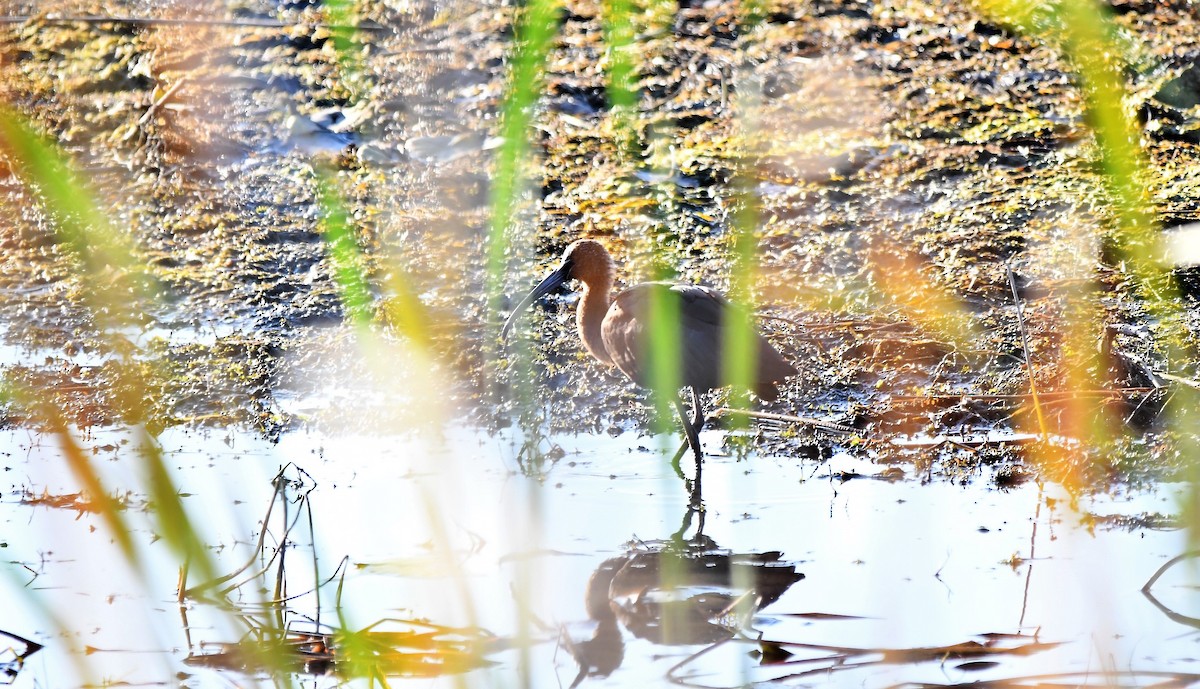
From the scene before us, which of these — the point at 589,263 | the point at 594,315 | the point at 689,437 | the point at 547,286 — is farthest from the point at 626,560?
the point at 547,286

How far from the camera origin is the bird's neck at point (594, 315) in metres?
6.18

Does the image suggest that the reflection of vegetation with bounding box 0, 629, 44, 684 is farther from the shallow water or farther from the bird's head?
the bird's head

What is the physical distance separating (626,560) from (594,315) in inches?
74.7

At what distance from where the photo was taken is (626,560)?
4.62 meters

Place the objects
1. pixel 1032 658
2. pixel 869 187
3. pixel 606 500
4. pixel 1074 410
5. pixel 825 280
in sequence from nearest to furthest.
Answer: pixel 1032 658 < pixel 606 500 < pixel 1074 410 < pixel 825 280 < pixel 869 187

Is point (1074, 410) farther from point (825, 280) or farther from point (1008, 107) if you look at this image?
point (1008, 107)

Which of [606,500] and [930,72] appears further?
[930,72]

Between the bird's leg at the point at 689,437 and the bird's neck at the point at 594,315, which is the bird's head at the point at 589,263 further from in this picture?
the bird's leg at the point at 689,437

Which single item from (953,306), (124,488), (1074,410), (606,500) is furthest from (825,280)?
(124,488)

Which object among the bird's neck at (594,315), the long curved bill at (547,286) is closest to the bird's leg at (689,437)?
the bird's neck at (594,315)

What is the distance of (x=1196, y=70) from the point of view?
8.55m

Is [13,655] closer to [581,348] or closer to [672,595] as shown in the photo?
[672,595]

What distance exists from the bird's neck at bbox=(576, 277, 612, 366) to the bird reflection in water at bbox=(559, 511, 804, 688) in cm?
149

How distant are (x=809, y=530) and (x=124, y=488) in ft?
9.33
